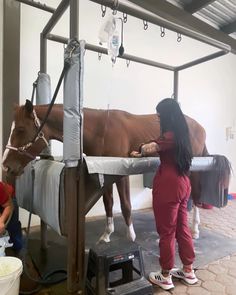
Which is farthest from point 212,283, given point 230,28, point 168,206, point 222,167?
point 230,28

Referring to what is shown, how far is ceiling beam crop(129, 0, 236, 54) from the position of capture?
352 centimetres

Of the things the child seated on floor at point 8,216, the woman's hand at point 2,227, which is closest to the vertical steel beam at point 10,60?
the child seated on floor at point 8,216

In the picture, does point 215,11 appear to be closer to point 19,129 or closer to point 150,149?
point 150,149

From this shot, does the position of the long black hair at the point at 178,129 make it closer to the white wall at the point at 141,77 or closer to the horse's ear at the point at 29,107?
the horse's ear at the point at 29,107

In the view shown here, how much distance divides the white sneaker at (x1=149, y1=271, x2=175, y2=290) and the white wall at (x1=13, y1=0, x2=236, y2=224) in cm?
191

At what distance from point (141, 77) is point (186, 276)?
3.08 meters

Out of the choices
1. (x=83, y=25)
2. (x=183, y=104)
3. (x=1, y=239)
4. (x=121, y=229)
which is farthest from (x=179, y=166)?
(x=183, y=104)

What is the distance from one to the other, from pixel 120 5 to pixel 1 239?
182 centimetres

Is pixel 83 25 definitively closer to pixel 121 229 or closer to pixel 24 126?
pixel 24 126

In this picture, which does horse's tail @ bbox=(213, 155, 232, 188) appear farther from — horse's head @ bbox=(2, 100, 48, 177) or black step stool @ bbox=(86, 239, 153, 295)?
horse's head @ bbox=(2, 100, 48, 177)

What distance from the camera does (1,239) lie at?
1.68m

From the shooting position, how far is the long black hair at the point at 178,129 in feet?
5.77

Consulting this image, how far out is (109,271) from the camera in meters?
1.66

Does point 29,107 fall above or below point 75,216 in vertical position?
above
